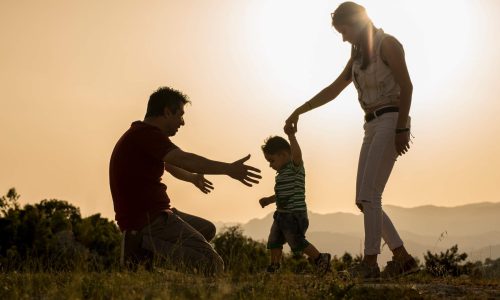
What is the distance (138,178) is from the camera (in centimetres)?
745

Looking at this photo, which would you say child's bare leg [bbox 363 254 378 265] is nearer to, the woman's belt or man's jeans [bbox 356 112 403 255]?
man's jeans [bbox 356 112 403 255]

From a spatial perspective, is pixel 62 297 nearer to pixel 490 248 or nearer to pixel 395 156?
pixel 395 156

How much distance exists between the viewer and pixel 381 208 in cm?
741

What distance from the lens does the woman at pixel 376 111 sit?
7.19 m

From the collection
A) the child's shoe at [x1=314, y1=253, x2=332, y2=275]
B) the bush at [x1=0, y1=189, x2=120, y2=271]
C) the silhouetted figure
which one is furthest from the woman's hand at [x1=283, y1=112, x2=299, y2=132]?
the bush at [x1=0, y1=189, x2=120, y2=271]

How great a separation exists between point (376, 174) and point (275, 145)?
9.04 ft

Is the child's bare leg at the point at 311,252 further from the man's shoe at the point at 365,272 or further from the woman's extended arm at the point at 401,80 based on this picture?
the woman's extended arm at the point at 401,80

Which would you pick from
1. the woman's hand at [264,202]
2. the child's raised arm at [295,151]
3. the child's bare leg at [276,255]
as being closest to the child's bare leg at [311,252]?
the child's bare leg at [276,255]

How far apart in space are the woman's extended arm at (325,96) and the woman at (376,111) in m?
0.64

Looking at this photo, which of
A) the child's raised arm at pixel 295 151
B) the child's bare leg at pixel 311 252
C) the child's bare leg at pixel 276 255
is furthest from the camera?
the child's bare leg at pixel 276 255

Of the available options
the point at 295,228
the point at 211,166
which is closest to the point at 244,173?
the point at 211,166

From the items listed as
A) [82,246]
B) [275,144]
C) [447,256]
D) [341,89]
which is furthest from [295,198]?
[82,246]

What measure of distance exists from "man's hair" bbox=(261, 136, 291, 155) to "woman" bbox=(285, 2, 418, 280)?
2379 mm

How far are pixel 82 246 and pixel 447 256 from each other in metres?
17.5
